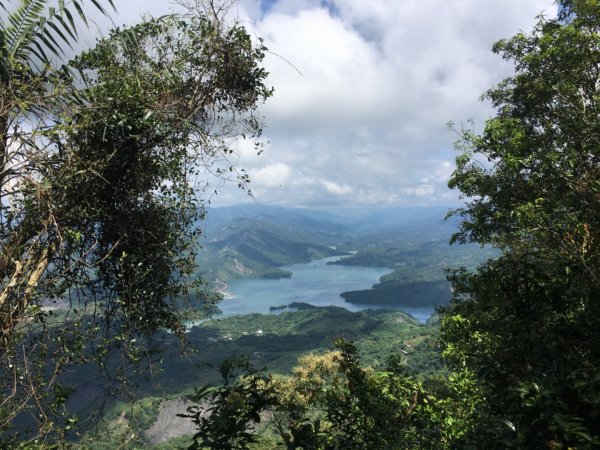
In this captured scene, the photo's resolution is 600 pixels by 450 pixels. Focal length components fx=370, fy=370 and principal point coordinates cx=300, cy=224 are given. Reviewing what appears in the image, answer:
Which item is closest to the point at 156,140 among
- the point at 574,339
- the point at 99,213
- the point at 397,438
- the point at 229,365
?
the point at 99,213

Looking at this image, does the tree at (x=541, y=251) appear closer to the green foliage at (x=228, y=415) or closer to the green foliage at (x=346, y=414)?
the green foliage at (x=346, y=414)

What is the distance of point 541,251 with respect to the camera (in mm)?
4199

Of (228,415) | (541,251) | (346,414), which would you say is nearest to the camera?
(228,415)

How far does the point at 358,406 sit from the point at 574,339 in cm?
198

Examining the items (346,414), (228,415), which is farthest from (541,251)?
(228,415)

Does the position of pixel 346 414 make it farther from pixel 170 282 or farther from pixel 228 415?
pixel 170 282

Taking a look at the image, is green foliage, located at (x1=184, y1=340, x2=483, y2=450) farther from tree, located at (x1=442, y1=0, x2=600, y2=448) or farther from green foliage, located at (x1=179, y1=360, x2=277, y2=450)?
tree, located at (x1=442, y1=0, x2=600, y2=448)

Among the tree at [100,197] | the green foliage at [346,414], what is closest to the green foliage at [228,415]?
the green foliage at [346,414]

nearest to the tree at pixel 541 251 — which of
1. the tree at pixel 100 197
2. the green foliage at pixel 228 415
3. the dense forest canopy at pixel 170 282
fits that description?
the dense forest canopy at pixel 170 282

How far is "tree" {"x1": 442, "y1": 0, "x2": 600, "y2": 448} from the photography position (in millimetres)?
2188

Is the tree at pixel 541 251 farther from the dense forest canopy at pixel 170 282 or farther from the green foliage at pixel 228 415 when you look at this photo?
the green foliage at pixel 228 415

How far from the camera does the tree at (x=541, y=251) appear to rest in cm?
219

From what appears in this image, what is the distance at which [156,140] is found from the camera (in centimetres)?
423

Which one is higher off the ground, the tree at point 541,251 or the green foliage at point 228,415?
the tree at point 541,251
